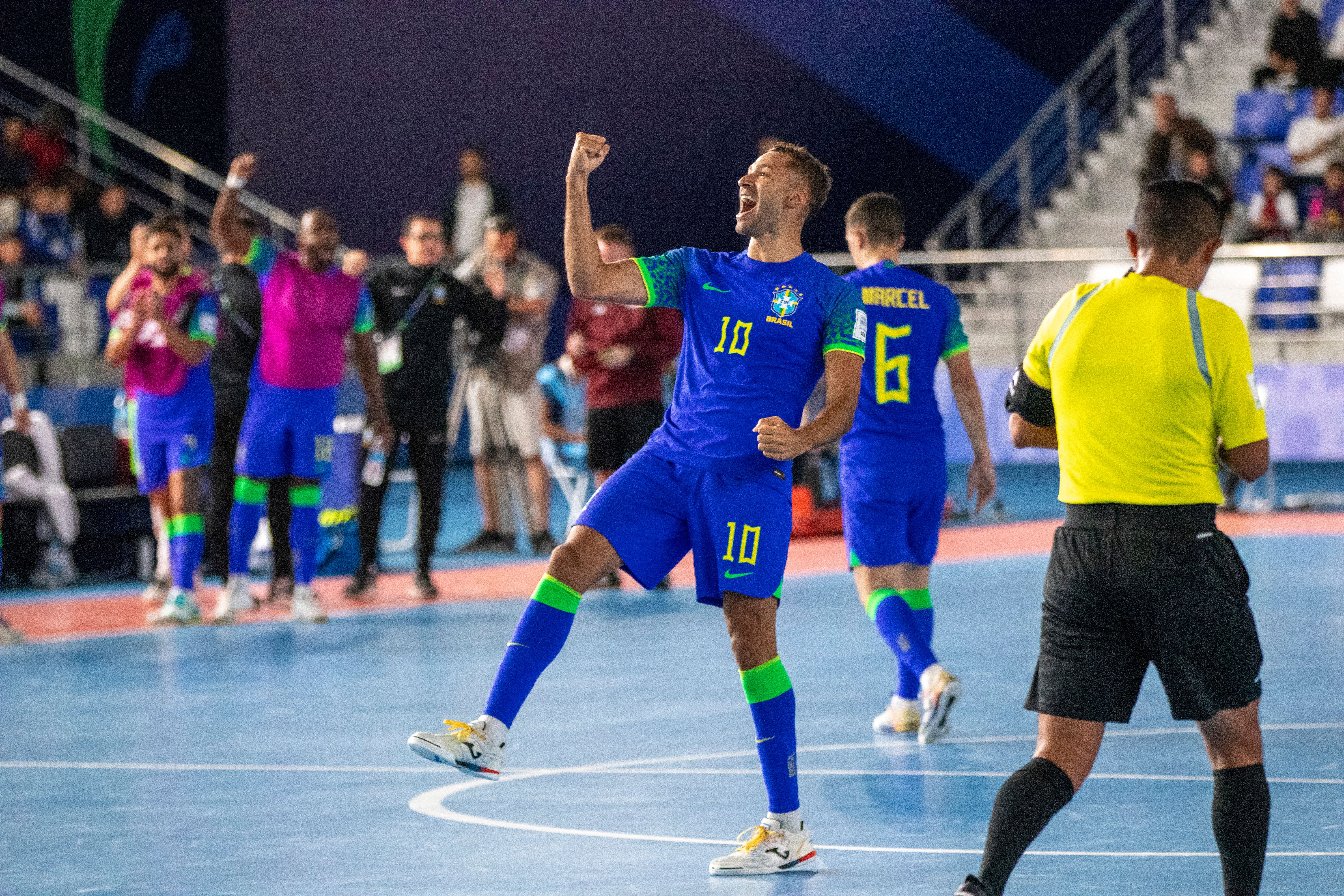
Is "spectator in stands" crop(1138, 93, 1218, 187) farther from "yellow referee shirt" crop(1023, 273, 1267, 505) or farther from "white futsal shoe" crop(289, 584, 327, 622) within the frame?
"yellow referee shirt" crop(1023, 273, 1267, 505)

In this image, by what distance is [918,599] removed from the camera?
745 cm

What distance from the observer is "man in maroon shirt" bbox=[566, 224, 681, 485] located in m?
12.1

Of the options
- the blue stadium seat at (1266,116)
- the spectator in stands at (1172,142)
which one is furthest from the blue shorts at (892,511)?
the blue stadium seat at (1266,116)

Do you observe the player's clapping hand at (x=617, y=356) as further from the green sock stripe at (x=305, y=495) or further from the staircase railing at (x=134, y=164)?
the staircase railing at (x=134, y=164)

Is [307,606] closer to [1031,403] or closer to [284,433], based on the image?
[284,433]

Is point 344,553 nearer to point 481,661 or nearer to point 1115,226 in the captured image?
point 481,661

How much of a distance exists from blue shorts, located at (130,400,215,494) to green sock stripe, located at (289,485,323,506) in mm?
556

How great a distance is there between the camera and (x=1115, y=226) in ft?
73.4

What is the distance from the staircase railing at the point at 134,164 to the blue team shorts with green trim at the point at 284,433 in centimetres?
1036

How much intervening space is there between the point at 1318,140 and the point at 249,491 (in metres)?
13.8

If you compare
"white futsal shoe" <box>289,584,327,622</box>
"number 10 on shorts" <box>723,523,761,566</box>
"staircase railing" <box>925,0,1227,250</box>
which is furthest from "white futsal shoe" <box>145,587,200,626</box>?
"staircase railing" <box>925,0,1227,250</box>

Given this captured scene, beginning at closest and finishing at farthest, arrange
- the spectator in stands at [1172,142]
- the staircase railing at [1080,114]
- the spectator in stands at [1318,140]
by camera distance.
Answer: the spectator in stands at [1172,142] → the spectator in stands at [1318,140] → the staircase railing at [1080,114]

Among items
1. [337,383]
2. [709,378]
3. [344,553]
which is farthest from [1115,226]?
[709,378]

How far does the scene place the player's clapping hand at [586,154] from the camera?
16.8 feet
